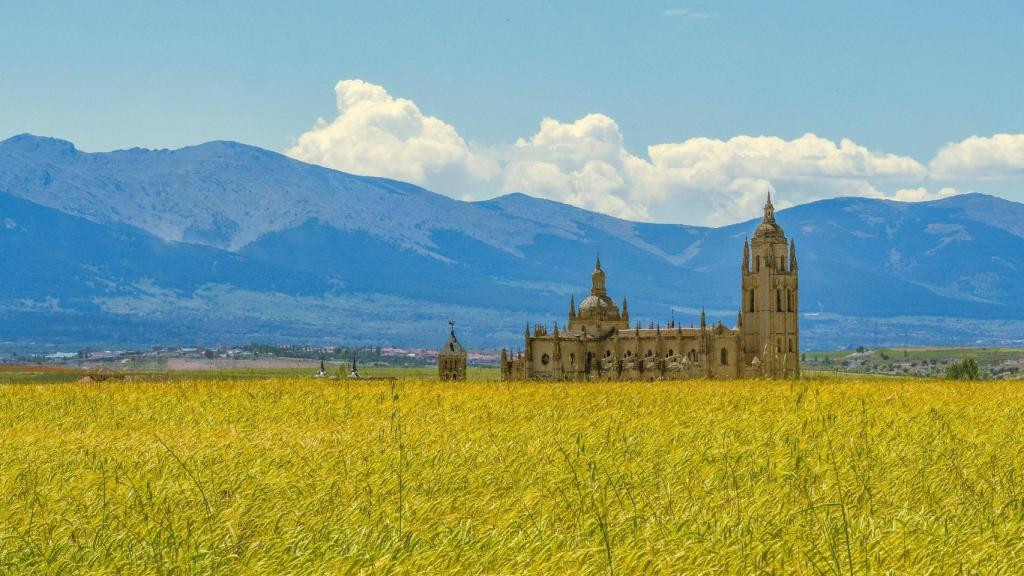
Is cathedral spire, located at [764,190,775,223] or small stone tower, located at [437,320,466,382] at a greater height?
cathedral spire, located at [764,190,775,223]

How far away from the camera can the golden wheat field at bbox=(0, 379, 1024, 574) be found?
481 inches

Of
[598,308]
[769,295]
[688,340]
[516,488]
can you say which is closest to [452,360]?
[598,308]

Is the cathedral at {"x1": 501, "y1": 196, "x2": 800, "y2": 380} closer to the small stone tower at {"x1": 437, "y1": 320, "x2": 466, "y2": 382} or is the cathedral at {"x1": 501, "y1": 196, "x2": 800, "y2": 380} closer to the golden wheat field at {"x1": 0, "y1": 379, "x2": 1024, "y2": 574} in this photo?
the small stone tower at {"x1": 437, "y1": 320, "x2": 466, "y2": 382}

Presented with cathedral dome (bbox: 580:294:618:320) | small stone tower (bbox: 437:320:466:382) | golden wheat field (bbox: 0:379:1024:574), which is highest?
cathedral dome (bbox: 580:294:618:320)

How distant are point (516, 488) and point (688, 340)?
11539 centimetres

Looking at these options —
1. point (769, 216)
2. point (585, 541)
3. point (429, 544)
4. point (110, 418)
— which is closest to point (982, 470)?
point (585, 541)

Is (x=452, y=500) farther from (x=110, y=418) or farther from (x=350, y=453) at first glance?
(x=110, y=418)

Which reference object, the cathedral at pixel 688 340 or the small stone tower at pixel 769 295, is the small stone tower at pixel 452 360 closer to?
the cathedral at pixel 688 340

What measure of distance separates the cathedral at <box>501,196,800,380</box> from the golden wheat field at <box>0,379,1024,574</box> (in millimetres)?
94025

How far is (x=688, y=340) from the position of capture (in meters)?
130

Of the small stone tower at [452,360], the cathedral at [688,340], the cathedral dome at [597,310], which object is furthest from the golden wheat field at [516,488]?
the cathedral dome at [597,310]

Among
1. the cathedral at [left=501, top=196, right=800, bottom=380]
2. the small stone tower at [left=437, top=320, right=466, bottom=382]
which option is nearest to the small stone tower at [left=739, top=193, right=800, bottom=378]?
the cathedral at [left=501, top=196, right=800, bottom=380]

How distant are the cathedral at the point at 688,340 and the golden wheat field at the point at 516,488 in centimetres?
9403

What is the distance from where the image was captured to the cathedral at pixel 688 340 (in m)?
128
